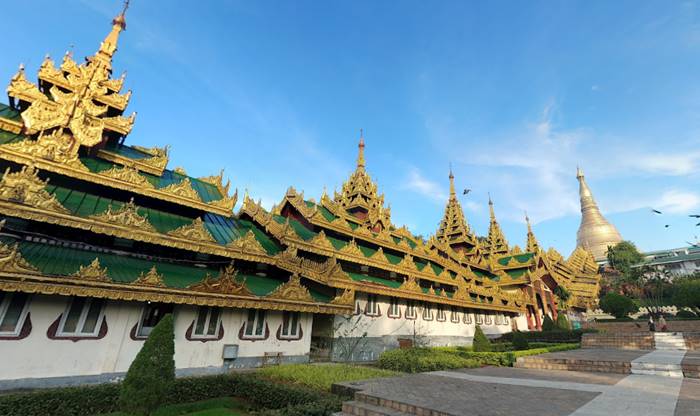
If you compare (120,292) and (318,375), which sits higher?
(120,292)

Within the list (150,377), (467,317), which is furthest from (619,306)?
(150,377)

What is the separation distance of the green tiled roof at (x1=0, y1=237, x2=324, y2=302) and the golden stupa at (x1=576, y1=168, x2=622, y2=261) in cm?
11430

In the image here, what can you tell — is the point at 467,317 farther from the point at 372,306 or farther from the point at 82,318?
the point at 82,318

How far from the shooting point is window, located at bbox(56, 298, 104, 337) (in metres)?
9.88

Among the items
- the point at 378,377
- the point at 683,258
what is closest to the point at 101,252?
the point at 378,377

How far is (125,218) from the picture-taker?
38.1ft

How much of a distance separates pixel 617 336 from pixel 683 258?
80.5 meters

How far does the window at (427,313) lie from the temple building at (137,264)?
7 centimetres

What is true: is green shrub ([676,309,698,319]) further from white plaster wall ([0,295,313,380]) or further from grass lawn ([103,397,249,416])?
grass lawn ([103,397,249,416])

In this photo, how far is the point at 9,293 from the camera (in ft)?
30.6

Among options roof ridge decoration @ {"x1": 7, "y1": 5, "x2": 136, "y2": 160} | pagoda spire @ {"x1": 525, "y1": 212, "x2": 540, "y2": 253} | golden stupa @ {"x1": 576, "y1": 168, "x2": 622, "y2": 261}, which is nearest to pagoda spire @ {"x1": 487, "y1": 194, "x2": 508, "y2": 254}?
pagoda spire @ {"x1": 525, "y1": 212, "x2": 540, "y2": 253}

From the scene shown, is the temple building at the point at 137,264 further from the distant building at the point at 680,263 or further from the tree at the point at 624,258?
the distant building at the point at 680,263

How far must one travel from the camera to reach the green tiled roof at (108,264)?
9.77 metres

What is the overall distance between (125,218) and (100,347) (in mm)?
4404
